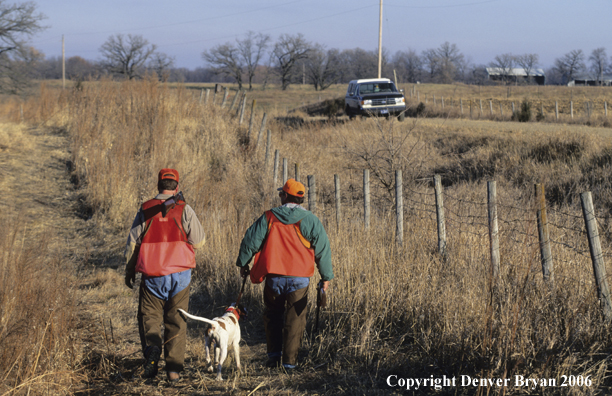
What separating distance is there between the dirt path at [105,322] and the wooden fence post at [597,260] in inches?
97.1

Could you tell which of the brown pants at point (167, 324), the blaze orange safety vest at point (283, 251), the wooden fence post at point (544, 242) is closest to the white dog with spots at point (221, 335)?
the brown pants at point (167, 324)

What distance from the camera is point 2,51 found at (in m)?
36.0

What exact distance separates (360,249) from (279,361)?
202 centimetres

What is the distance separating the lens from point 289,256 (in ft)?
13.5

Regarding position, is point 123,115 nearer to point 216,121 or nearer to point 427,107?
point 216,121

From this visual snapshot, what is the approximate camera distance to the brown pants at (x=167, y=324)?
404cm

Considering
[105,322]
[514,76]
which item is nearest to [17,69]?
[105,322]

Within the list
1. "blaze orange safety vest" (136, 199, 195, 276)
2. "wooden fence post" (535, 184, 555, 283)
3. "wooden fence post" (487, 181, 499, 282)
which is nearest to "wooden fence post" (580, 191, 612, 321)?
"wooden fence post" (535, 184, 555, 283)

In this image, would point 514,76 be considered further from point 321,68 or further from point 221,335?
point 221,335

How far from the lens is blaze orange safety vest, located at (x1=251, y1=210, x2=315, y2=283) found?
409cm

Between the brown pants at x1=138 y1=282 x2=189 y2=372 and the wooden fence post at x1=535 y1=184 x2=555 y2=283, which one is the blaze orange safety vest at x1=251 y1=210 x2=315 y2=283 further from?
the wooden fence post at x1=535 y1=184 x2=555 y2=283

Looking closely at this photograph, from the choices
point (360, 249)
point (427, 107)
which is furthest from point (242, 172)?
point (427, 107)

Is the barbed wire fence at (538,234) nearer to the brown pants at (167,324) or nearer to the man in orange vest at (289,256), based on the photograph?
the man in orange vest at (289,256)

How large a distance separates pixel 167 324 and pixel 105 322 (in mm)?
1638
